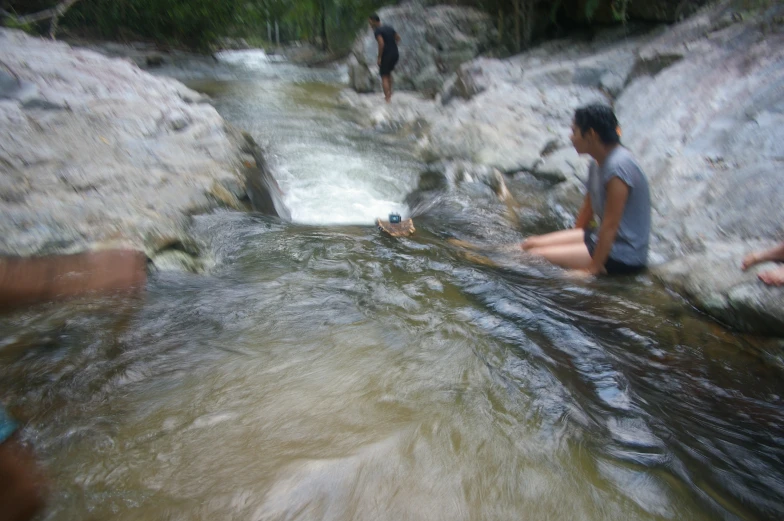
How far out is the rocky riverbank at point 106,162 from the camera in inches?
129

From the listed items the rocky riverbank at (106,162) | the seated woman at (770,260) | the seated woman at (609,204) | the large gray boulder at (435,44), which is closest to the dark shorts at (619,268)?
the seated woman at (609,204)

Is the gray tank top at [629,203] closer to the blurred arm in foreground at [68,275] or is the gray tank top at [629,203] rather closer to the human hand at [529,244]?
the human hand at [529,244]

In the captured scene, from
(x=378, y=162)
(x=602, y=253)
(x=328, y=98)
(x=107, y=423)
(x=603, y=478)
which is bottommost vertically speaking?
(x=603, y=478)

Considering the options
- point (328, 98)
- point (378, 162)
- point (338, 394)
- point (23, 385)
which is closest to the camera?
point (23, 385)

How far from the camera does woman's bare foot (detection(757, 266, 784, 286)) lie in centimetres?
311

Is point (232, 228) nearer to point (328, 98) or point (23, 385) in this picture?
point (23, 385)

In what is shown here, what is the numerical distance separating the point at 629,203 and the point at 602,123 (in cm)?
61

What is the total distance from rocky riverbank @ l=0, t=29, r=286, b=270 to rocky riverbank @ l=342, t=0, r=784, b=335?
324cm

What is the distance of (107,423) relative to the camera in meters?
2.03

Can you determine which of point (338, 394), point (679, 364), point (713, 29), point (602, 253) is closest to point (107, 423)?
point (338, 394)

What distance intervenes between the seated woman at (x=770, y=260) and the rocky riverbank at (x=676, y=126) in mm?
58

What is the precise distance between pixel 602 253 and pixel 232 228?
9.49 ft

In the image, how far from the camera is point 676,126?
Answer: 19.2ft

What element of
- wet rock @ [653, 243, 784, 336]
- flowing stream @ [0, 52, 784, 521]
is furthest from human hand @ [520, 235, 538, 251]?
wet rock @ [653, 243, 784, 336]
